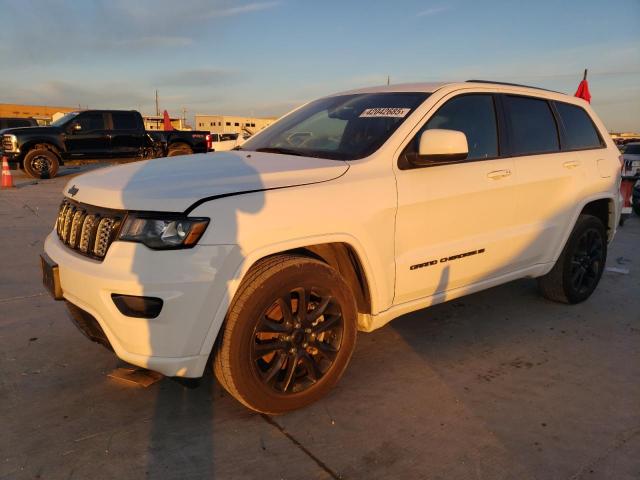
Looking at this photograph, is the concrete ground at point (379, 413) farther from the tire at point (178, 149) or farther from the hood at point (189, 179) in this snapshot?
the tire at point (178, 149)

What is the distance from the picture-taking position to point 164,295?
2.14 m

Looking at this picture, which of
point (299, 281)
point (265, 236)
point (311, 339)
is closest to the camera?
point (265, 236)

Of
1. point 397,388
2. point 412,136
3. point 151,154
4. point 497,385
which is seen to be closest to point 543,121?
point 412,136

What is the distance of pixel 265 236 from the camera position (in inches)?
90.7

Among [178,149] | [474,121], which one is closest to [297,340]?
[474,121]

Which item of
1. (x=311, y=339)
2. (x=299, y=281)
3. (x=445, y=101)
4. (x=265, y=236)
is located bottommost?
(x=311, y=339)

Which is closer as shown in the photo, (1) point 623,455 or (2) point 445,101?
(1) point 623,455

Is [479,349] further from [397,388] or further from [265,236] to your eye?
[265,236]

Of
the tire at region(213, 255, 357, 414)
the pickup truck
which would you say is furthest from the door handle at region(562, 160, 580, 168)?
the pickup truck

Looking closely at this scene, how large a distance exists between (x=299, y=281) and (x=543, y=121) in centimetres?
260

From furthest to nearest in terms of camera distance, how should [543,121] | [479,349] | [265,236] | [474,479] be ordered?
[543,121] < [479,349] < [265,236] < [474,479]

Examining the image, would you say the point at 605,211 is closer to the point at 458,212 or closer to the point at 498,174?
the point at 498,174

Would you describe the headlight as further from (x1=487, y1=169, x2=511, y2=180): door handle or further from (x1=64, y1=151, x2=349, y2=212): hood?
(x1=487, y1=169, x2=511, y2=180): door handle

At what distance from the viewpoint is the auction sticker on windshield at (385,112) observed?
3.06 m
